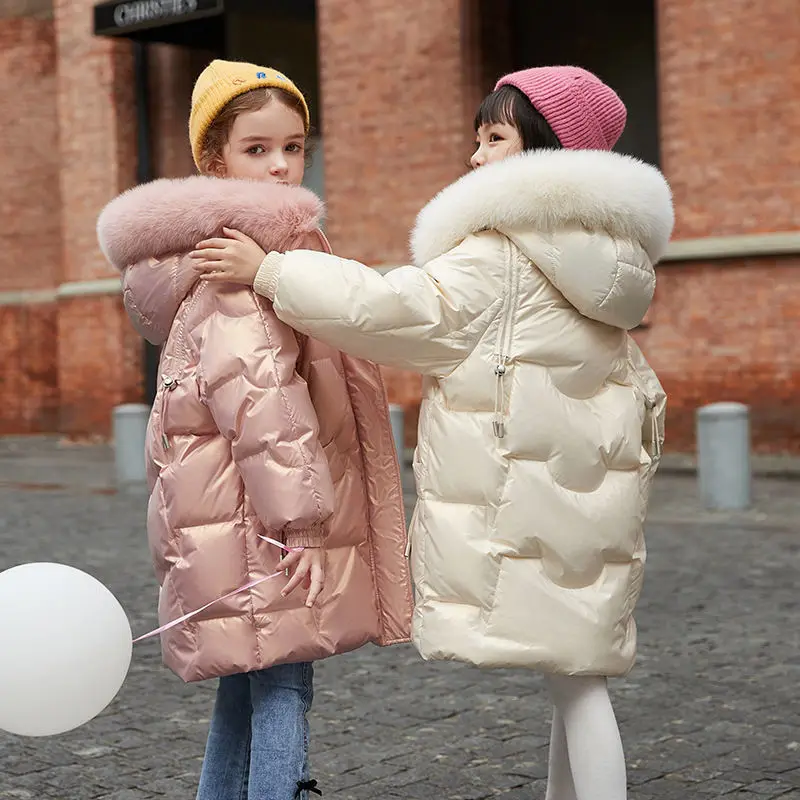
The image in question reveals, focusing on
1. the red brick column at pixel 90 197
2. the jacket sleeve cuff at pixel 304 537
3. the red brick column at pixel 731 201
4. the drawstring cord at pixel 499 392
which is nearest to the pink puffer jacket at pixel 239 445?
the jacket sleeve cuff at pixel 304 537

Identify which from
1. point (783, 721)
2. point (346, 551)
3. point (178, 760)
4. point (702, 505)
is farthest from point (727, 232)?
point (346, 551)

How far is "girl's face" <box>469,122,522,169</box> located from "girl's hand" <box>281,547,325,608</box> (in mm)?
881

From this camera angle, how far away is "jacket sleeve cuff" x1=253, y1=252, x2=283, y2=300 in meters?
2.85

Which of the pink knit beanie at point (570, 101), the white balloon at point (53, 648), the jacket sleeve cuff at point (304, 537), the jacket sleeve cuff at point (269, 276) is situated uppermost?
the pink knit beanie at point (570, 101)

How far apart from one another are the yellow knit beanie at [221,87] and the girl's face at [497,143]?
1.28 feet

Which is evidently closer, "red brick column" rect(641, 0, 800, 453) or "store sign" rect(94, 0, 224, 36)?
"red brick column" rect(641, 0, 800, 453)

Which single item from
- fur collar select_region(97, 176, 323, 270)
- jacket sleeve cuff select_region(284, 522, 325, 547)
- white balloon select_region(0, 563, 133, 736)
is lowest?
white balloon select_region(0, 563, 133, 736)

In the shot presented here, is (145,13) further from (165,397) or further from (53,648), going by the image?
(53,648)

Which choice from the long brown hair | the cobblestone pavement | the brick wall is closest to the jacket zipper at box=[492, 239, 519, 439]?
the long brown hair

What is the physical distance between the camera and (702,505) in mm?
9570

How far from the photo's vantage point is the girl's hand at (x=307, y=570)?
285 centimetres

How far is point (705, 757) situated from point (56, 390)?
15.8 m

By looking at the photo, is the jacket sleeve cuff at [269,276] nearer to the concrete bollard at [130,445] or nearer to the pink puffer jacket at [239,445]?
the pink puffer jacket at [239,445]

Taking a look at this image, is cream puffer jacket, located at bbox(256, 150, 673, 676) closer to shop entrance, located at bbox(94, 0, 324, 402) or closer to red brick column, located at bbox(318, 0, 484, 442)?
red brick column, located at bbox(318, 0, 484, 442)
